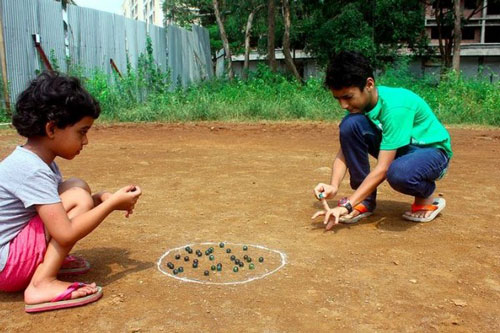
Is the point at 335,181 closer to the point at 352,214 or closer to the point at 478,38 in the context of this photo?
the point at 352,214

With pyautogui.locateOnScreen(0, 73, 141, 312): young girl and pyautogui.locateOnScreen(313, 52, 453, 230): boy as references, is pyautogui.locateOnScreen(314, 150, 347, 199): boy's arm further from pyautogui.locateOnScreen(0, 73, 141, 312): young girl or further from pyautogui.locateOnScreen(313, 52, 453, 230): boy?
pyautogui.locateOnScreen(0, 73, 141, 312): young girl

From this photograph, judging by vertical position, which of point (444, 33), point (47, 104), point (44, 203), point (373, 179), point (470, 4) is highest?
point (470, 4)

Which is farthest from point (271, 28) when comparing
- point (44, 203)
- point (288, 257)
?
point (44, 203)

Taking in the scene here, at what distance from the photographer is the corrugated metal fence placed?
9.70m

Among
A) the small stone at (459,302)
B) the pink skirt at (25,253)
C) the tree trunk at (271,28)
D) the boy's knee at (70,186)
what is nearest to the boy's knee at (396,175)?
the small stone at (459,302)

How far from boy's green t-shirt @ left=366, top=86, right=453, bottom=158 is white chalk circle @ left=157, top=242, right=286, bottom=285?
42.7 inches

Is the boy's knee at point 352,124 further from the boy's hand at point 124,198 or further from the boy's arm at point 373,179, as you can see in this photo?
the boy's hand at point 124,198

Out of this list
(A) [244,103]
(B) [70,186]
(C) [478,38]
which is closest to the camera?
(B) [70,186]

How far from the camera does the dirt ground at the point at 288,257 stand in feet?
7.53

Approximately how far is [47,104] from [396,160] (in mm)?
2294

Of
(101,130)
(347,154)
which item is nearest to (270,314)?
(347,154)

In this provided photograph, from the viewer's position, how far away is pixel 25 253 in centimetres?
238

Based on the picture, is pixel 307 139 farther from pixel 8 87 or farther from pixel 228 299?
pixel 228 299

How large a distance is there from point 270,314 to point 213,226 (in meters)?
1.44
